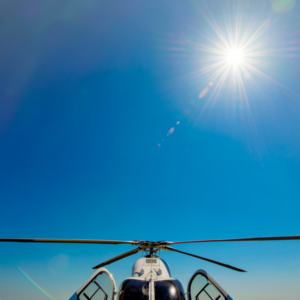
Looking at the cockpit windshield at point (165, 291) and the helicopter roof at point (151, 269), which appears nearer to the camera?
the cockpit windshield at point (165, 291)

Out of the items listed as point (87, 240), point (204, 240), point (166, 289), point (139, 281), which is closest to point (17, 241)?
point (87, 240)

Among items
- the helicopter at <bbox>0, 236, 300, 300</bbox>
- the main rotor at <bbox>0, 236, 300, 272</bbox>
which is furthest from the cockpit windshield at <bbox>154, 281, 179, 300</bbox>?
the main rotor at <bbox>0, 236, 300, 272</bbox>

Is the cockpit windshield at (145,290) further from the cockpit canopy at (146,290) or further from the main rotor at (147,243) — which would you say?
the main rotor at (147,243)

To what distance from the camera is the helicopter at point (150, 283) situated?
639cm

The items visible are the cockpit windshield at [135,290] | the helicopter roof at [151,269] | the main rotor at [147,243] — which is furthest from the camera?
the helicopter roof at [151,269]

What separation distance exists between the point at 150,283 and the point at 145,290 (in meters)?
0.31

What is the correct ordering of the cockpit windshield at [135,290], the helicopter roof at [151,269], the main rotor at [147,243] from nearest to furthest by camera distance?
the main rotor at [147,243] → the cockpit windshield at [135,290] → the helicopter roof at [151,269]

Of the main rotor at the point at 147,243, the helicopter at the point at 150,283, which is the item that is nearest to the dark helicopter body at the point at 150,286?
the helicopter at the point at 150,283

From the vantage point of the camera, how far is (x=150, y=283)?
6.68m

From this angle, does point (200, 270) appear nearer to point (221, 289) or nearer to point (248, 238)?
point (221, 289)

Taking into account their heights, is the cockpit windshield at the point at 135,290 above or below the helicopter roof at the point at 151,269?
below

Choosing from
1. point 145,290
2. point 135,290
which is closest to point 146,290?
point 145,290

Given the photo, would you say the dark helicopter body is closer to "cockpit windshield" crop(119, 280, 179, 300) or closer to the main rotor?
"cockpit windshield" crop(119, 280, 179, 300)

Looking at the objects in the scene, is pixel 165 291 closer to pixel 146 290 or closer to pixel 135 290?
pixel 146 290
